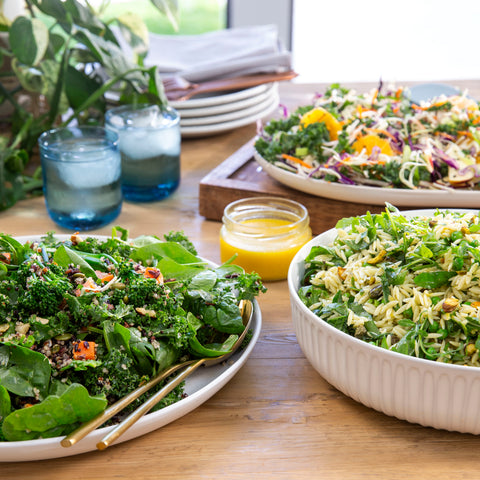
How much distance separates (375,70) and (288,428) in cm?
651

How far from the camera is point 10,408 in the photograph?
39.8 inches

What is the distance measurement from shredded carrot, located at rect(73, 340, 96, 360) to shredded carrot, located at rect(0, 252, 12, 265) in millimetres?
283

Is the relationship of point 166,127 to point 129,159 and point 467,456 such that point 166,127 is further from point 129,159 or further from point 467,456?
point 467,456

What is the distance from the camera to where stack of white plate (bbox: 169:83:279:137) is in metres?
2.46

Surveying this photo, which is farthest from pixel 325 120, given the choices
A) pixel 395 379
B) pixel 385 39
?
pixel 385 39

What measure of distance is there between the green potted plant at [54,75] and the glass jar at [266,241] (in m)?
0.66

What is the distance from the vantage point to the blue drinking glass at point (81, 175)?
71.4 inches

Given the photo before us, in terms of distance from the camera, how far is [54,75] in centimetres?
217

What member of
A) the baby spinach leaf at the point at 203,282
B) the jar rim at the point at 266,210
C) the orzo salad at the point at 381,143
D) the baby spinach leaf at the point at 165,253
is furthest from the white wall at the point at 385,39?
the baby spinach leaf at the point at 203,282

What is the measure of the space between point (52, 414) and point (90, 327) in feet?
0.60

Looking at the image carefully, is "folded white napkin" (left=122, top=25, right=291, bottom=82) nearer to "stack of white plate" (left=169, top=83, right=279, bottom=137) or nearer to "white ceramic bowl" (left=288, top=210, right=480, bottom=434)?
"stack of white plate" (left=169, top=83, right=279, bottom=137)

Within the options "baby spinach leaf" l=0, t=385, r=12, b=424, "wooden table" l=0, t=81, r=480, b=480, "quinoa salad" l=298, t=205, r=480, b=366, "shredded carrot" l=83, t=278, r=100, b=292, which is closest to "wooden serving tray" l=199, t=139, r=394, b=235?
"quinoa salad" l=298, t=205, r=480, b=366

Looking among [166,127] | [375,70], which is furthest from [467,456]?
[375,70]

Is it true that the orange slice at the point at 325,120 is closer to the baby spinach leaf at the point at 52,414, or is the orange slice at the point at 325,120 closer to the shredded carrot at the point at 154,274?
the shredded carrot at the point at 154,274
